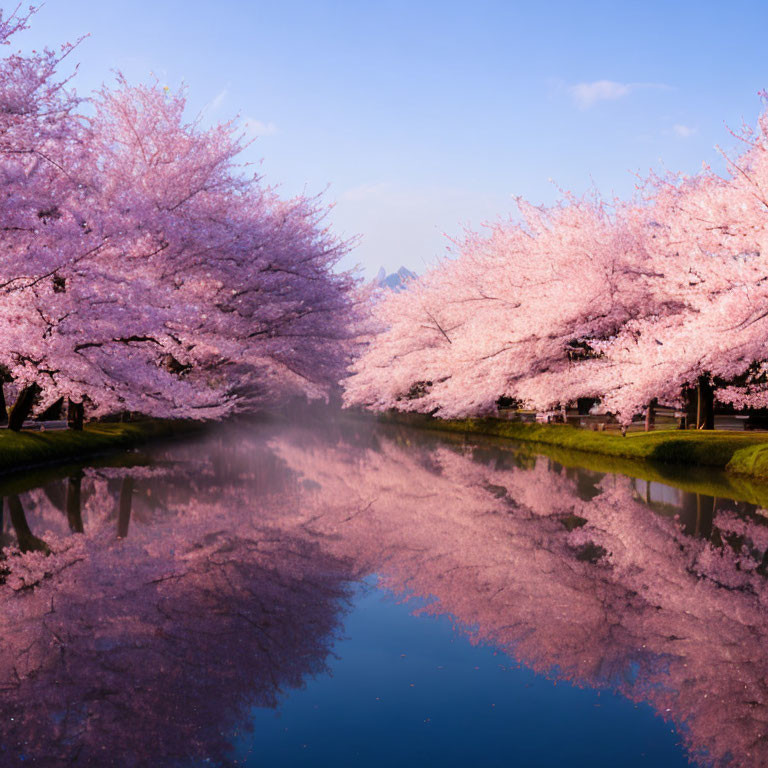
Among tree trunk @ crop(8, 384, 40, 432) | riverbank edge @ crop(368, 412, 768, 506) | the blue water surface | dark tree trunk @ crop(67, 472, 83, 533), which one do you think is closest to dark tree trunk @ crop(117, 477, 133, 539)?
dark tree trunk @ crop(67, 472, 83, 533)

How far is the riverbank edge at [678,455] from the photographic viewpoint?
19.1 meters

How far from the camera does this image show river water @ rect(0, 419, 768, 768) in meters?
4.95

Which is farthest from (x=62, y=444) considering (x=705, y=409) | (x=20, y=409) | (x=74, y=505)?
(x=705, y=409)

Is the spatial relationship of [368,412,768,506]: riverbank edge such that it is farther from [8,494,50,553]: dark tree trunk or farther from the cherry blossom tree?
[8,494,50,553]: dark tree trunk

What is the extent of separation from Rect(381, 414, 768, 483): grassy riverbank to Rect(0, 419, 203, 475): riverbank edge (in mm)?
17207

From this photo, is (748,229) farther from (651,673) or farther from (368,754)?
(368,754)

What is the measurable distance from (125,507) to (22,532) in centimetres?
266

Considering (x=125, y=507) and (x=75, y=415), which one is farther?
(x=75, y=415)

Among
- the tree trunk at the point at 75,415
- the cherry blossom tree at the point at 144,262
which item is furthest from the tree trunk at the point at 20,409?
the tree trunk at the point at 75,415

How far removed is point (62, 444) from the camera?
23.9 m

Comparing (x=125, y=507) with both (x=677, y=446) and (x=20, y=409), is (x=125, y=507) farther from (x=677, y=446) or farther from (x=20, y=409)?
(x=677, y=446)

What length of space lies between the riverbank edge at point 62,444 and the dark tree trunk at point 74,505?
79.4 inches

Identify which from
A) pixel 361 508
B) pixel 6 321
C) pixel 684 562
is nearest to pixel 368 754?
pixel 684 562

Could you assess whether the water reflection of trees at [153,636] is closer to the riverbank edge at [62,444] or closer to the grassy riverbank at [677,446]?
the riverbank edge at [62,444]
